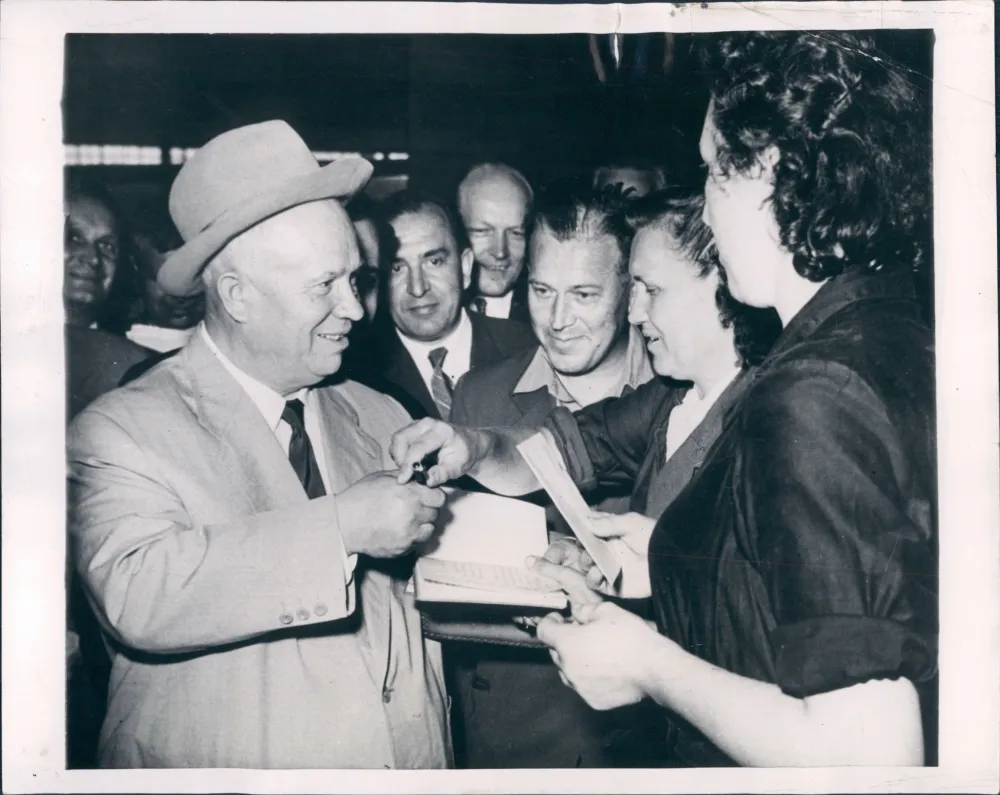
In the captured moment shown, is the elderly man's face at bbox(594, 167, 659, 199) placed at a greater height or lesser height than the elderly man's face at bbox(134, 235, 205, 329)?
greater

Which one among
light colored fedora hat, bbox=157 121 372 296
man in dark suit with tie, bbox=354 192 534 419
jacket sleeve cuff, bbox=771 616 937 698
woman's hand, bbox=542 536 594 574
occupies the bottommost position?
jacket sleeve cuff, bbox=771 616 937 698

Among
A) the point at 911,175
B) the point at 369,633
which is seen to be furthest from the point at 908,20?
the point at 369,633

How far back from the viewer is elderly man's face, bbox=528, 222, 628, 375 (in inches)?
86.2

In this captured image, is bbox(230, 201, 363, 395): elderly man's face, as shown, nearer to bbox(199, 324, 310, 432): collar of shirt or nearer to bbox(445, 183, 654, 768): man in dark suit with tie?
bbox(199, 324, 310, 432): collar of shirt

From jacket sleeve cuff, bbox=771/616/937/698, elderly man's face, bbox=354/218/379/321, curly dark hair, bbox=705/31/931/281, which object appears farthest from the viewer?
elderly man's face, bbox=354/218/379/321

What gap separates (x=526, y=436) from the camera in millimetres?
2227

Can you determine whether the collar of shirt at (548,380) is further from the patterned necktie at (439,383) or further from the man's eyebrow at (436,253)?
the man's eyebrow at (436,253)

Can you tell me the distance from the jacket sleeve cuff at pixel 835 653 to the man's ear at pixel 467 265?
38.3 inches

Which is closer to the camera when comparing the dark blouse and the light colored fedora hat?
the dark blouse

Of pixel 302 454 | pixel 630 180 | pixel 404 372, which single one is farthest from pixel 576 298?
pixel 302 454

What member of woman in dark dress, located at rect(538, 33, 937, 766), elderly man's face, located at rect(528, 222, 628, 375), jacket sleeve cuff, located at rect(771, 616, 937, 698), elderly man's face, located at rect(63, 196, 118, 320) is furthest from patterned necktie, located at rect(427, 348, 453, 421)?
jacket sleeve cuff, located at rect(771, 616, 937, 698)

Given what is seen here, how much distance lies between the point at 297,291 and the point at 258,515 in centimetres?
48

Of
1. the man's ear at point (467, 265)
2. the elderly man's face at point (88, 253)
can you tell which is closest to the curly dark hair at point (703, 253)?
the man's ear at point (467, 265)

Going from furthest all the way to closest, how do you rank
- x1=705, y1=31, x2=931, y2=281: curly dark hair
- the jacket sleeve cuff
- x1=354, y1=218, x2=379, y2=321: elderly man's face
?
x1=354, y1=218, x2=379, y2=321: elderly man's face, x1=705, y1=31, x2=931, y2=281: curly dark hair, the jacket sleeve cuff
